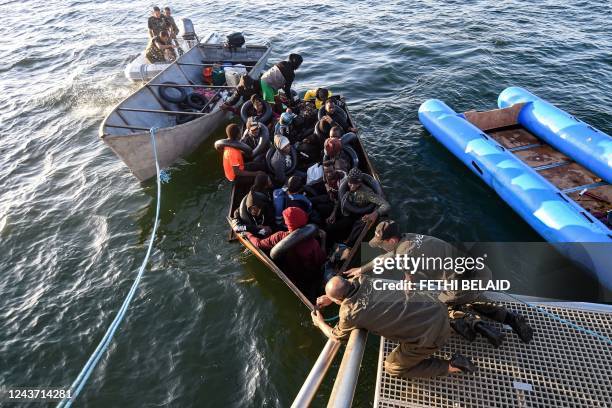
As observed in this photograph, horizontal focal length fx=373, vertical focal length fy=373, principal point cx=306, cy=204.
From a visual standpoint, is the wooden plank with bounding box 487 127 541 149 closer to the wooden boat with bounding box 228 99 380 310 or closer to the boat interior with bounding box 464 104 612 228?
the boat interior with bounding box 464 104 612 228

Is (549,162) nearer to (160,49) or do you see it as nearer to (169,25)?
(160,49)

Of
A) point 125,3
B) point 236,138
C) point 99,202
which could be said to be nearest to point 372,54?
point 236,138

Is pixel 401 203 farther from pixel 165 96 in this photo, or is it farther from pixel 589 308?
pixel 165 96

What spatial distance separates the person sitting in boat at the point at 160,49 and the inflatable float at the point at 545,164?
33.8 feet

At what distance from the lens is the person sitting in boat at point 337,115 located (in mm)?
9430

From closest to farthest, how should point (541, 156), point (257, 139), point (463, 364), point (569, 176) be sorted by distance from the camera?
1. point (463, 364)
2. point (569, 176)
3. point (257, 139)
4. point (541, 156)

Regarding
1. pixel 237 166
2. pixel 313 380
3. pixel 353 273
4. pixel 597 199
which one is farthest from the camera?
pixel 237 166

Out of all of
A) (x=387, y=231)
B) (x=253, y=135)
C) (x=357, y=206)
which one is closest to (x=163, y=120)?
(x=253, y=135)

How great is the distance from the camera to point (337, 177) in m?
7.63

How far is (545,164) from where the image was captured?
359 inches

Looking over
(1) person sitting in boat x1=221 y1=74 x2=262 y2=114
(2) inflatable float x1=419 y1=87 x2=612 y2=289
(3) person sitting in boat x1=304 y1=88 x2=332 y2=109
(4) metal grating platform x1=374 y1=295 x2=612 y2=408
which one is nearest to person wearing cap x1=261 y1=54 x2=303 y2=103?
(1) person sitting in boat x1=221 y1=74 x2=262 y2=114

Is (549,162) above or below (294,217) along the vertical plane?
below

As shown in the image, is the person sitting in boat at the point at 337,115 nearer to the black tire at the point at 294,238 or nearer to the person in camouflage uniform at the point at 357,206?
the person in camouflage uniform at the point at 357,206

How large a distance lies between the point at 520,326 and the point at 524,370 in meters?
0.44
